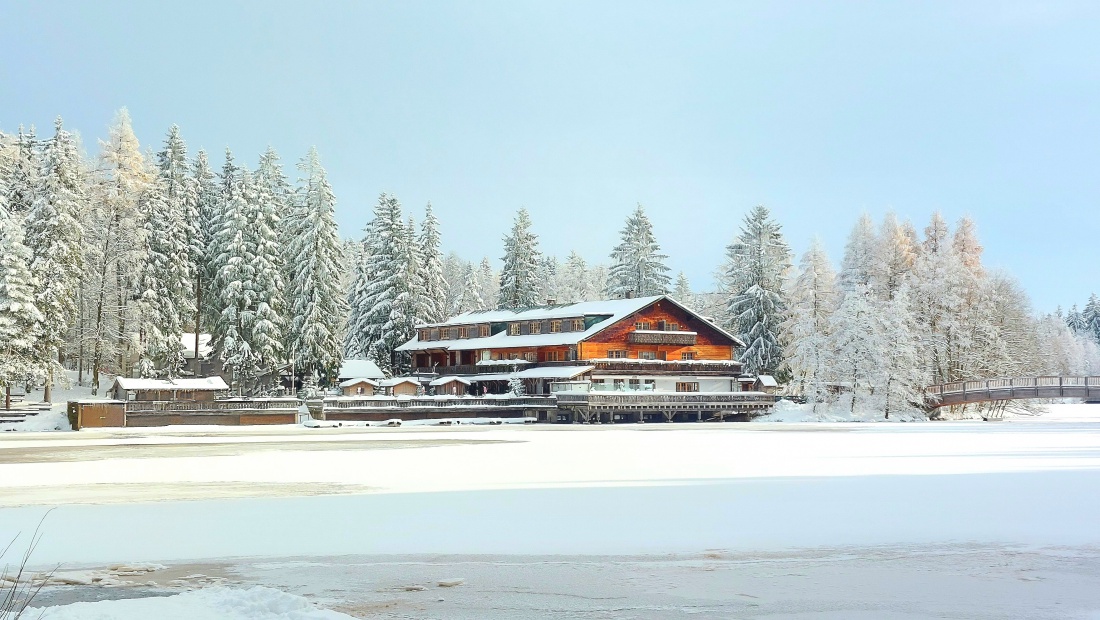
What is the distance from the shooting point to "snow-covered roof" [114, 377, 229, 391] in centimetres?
5931

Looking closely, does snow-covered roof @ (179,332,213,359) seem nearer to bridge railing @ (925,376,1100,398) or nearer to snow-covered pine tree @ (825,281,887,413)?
snow-covered pine tree @ (825,281,887,413)

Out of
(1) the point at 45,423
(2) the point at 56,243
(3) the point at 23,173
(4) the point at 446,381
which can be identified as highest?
(3) the point at 23,173

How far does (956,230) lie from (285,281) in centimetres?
5585

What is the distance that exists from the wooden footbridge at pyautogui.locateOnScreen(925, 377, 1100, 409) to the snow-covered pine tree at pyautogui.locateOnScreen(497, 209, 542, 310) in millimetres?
40750

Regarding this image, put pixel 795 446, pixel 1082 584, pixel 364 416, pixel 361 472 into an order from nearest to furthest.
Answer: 1. pixel 1082 584
2. pixel 361 472
3. pixel 795 446
4. pixel 364 416

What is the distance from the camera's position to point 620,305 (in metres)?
82.6

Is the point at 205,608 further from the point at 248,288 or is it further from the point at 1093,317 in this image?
the point at 1093,317

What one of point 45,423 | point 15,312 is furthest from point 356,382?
point 15,312

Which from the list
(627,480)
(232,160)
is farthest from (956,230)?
(627,480)

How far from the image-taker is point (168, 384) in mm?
60469

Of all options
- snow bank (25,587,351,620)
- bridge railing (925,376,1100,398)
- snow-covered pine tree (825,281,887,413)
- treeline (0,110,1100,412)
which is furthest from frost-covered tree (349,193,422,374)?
snow bank (25,587,351,620)

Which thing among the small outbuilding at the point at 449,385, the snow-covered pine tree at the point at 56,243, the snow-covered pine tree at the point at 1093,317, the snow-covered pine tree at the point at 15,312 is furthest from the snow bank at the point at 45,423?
the snow-covered pine tree at the point at 1093,317

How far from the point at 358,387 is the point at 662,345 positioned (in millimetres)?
24460

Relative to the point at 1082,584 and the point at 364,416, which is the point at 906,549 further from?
the point at 364,416
